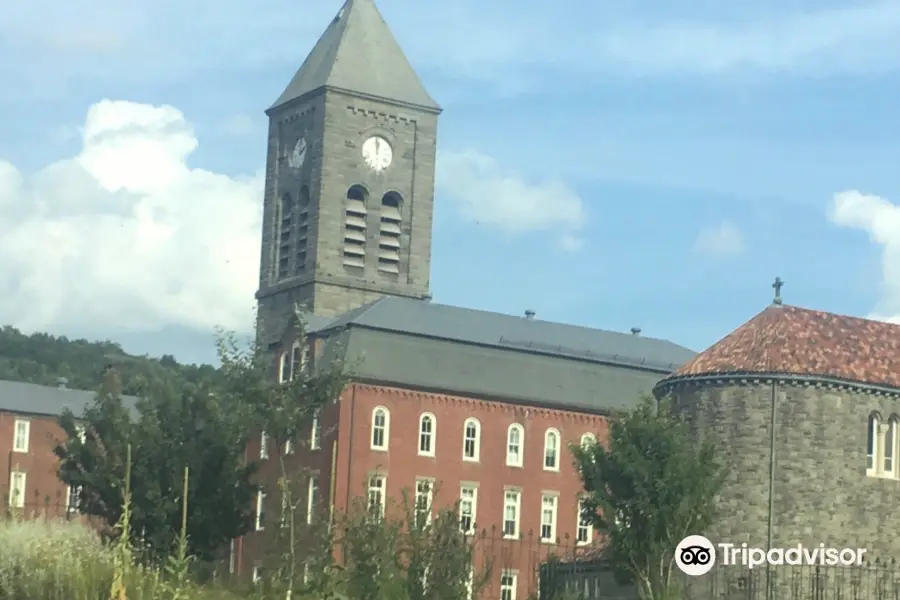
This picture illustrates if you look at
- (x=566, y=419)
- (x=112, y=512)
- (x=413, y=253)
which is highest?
(x=413, y=253)

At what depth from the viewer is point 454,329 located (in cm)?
7712

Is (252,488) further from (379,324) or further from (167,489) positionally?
(379,324)

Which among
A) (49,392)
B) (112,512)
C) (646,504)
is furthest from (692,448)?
(49,392)

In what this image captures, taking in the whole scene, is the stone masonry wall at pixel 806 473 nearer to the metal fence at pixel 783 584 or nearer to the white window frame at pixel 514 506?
the metal fence at pixel 783 584

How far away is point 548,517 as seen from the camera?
244 ft

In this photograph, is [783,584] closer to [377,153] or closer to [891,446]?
[891,446]

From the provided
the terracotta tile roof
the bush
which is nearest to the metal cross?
the terracotta tile roof

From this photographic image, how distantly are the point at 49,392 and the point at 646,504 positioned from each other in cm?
6483

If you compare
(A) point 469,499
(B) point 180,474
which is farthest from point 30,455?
(B) point 180,474

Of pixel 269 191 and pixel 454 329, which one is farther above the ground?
pixel 269 191

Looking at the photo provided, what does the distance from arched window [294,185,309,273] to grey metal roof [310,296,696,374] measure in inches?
412

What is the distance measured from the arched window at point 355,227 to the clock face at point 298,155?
3.18 meters

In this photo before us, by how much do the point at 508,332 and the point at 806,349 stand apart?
26311 mm

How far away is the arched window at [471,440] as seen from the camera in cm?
7288
